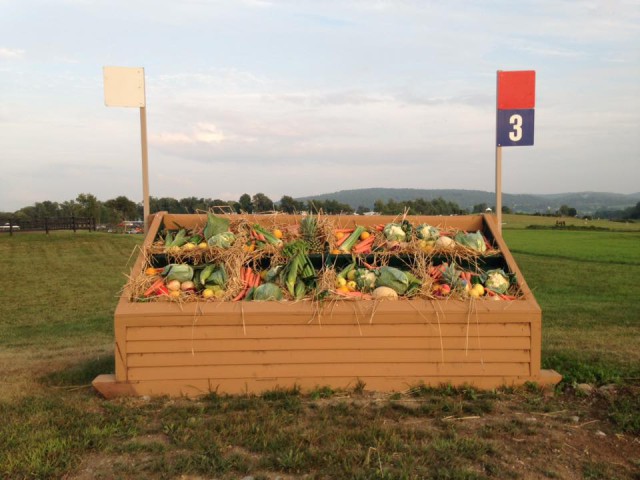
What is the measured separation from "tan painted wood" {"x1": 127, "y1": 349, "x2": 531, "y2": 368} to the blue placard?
8.38ft

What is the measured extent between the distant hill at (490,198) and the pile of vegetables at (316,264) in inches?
54.3

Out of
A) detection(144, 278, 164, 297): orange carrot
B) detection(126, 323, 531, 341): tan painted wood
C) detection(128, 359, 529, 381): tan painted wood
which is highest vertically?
detection(144, 278, 164, 297): orange carrot

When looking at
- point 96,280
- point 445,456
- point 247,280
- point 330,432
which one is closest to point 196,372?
point 247,280

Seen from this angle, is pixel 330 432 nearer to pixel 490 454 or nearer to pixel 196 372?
pixel 490 454

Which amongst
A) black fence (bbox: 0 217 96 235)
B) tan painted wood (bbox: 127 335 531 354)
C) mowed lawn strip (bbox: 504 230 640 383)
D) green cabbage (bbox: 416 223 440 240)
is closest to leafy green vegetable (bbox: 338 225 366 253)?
green cabbage (bbox: 416 223 440 240)

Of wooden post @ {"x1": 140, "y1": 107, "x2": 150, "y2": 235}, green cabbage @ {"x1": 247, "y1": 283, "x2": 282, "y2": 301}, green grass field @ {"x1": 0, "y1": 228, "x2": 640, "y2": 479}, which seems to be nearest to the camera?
green grass field @ {"x1": 0, "y1": 228, "x2": 640, "y2": 479}

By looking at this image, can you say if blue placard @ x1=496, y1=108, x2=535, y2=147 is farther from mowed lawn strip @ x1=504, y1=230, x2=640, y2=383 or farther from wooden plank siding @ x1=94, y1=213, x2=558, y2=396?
mowed lawn strip @ x1=504, y1=230, x2=640, y2=383

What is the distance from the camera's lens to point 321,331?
4.93 metres

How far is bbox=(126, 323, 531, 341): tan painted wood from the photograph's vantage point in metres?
4.88

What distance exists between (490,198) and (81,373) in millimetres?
54454

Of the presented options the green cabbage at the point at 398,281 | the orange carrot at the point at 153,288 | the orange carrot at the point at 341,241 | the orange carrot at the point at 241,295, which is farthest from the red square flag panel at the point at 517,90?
the orange carrot at the point at 153,288

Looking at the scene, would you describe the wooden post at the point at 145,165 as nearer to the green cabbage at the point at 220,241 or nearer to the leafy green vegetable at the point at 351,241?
the green cabbage at the point at 220,241

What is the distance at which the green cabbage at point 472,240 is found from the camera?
5.95m

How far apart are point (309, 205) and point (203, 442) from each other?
3.54 metres
